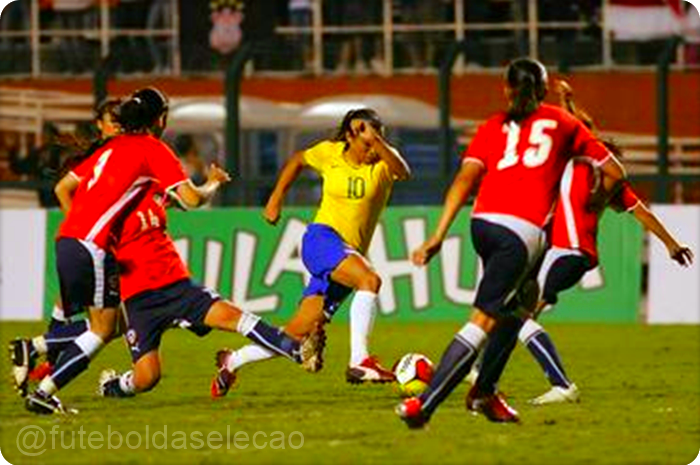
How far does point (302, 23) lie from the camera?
39875 millimetres

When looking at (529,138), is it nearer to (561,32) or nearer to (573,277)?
(573,277)

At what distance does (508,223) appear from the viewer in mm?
15203

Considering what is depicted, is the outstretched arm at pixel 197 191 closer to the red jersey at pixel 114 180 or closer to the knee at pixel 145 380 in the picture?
the red jersey at pixel 114 180

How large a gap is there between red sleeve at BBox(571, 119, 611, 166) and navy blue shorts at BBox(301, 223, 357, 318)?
347 centimetres

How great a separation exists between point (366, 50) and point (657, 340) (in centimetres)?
1511

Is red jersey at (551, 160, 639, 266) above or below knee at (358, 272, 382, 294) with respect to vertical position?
above

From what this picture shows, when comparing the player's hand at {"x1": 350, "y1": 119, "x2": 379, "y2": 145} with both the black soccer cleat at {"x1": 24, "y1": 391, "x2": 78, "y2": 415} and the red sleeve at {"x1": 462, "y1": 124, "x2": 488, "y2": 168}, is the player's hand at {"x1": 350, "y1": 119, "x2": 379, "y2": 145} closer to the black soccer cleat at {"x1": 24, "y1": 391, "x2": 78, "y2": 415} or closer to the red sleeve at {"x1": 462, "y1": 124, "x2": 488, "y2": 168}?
the black soccer cleat at {"x1": 24, "y1": 391, "x2": 78, "y2": 415}

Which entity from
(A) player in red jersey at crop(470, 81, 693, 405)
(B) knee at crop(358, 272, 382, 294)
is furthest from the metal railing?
(A) player in red jersey at crop(470, 81, 693, 405)

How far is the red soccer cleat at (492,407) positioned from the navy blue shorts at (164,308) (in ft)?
6.15

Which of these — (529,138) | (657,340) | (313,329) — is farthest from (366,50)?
(529,138)

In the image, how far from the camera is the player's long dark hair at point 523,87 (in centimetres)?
1530

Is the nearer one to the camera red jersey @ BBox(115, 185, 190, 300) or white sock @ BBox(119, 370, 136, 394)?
red jersey @ BBox(115, 185, 190, 300)

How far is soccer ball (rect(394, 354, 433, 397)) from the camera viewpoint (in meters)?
18.1

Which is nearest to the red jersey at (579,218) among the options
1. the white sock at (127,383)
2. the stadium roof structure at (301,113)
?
the white sock at (127,383)
